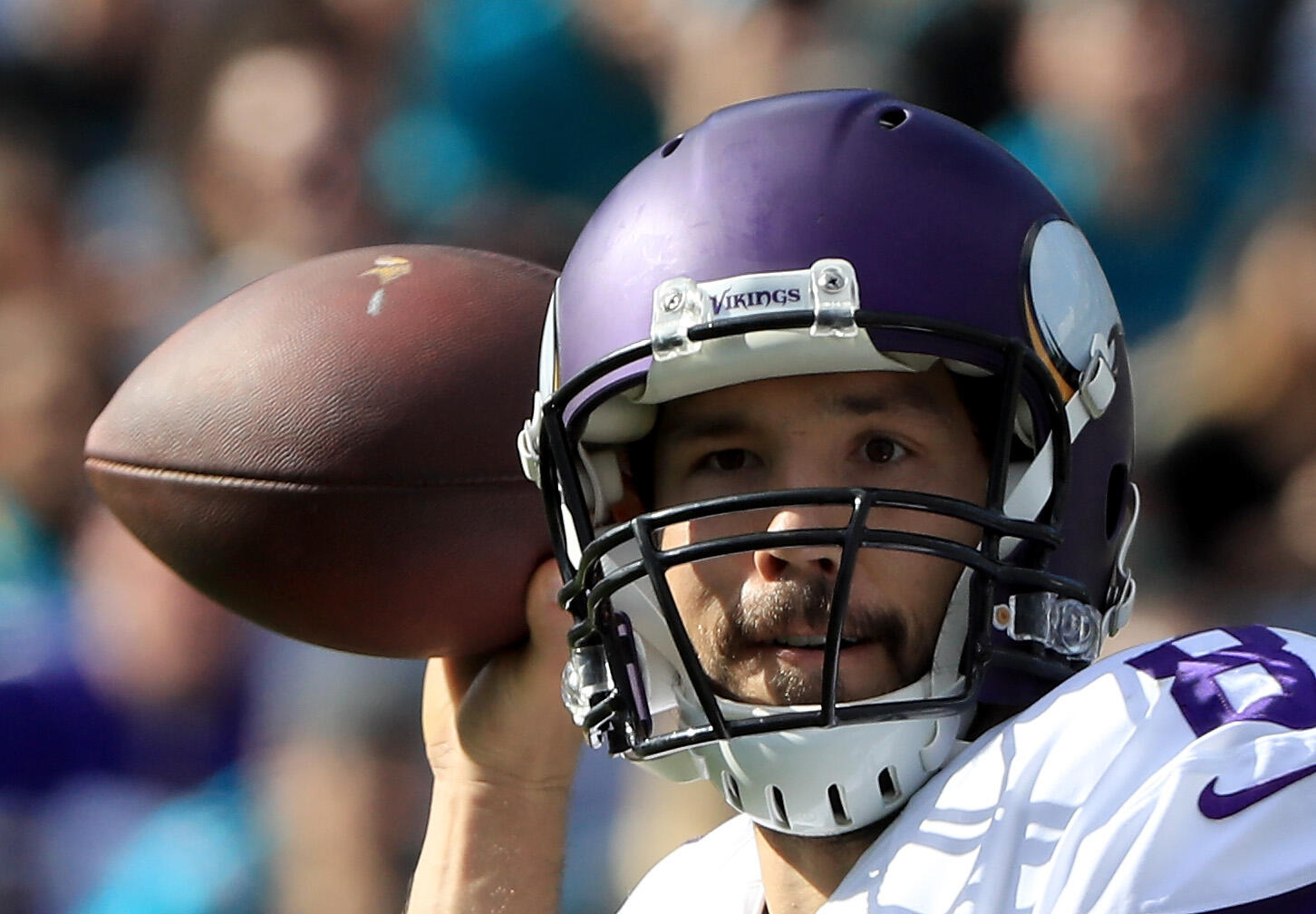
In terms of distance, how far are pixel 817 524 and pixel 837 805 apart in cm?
22

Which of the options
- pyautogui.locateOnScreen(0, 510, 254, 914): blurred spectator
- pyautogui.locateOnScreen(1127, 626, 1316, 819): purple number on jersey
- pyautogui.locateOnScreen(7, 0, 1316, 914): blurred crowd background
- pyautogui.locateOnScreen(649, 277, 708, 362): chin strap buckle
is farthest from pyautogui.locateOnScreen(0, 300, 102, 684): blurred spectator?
pyautogui.locateOnScreen(1127, 626, 1316, 819): purple number on jersey

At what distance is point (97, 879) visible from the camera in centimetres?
315

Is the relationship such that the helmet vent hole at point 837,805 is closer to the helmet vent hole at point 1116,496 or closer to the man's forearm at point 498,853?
the helmet vent hole at point 1116,496

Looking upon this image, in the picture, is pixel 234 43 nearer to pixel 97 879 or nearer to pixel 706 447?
pixel 97 879

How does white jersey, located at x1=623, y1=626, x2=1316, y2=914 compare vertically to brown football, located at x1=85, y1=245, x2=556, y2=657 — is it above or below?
below

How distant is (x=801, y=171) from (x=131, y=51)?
2.58 metres

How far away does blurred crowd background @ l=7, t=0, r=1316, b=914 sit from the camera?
261 cm

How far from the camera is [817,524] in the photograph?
141 cm

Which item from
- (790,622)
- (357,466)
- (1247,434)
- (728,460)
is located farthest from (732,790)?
(1247,434)

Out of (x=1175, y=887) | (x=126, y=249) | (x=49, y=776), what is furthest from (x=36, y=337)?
(x=1175, y=887)

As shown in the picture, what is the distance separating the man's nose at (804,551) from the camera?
1.41 meters

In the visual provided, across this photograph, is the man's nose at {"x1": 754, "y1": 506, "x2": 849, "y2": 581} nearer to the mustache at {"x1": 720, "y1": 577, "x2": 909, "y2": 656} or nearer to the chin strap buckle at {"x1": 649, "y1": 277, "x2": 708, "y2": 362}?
the mustache at {"x1": 720, "y1": 577, "x2": 909, "y2": 656}

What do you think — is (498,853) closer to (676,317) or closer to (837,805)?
(837,805)

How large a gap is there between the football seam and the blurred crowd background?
1050 millimetres
